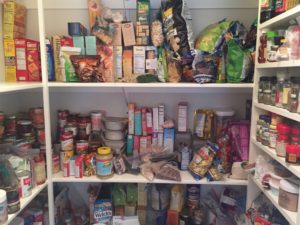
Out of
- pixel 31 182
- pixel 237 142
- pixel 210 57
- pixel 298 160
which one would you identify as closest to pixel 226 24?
pixel 210 57

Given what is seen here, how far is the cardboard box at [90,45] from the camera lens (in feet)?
4.09

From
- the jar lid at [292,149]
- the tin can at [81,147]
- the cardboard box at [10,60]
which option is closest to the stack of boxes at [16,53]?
the cardboard box at [10,60]

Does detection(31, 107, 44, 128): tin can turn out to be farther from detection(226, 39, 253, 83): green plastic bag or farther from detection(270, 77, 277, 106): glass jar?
detection(270, 77, 277, 106): glass jar

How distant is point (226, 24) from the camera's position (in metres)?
1.26

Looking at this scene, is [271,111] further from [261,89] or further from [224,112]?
[224,112]

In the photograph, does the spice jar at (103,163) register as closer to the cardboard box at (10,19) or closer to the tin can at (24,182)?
the tin can at (24,182)

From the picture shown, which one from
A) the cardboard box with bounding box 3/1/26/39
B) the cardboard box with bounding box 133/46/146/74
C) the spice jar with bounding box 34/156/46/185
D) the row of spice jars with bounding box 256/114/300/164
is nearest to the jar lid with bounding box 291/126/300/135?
the row of spice jars with bounding box 256/114/300/164

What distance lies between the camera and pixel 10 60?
124 centimetres

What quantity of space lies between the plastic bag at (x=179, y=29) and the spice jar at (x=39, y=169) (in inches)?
32.2

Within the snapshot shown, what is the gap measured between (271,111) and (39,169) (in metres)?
1.06

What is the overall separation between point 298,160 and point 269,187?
0.25 m

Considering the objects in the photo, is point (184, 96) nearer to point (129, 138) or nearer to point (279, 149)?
point (129, 138)

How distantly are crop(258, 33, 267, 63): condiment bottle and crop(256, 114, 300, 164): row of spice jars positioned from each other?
0.25 m

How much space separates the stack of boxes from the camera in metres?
1.23
